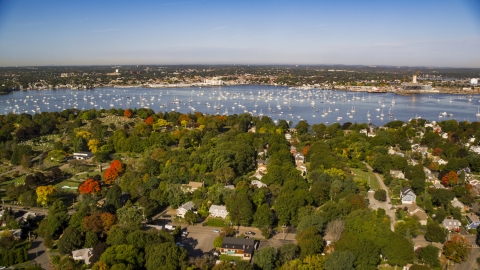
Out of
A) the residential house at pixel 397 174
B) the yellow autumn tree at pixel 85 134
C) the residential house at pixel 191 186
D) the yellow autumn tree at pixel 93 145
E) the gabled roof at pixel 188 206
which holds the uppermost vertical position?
the yellow autumn tree at pixel 85 134

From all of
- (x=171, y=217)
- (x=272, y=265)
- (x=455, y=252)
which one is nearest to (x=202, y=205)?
(x=171, y=217)

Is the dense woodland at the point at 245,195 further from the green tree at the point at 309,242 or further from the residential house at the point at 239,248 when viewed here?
the residential house at the point at 239,248

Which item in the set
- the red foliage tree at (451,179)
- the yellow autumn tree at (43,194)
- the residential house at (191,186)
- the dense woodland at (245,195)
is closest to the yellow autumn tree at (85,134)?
the dense woodland at (245,195)

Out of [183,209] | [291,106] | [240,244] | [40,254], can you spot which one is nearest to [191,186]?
[183,209]

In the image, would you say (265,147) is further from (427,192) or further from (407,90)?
(407,90)

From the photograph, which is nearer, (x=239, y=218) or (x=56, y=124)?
(x=239, y=218)
